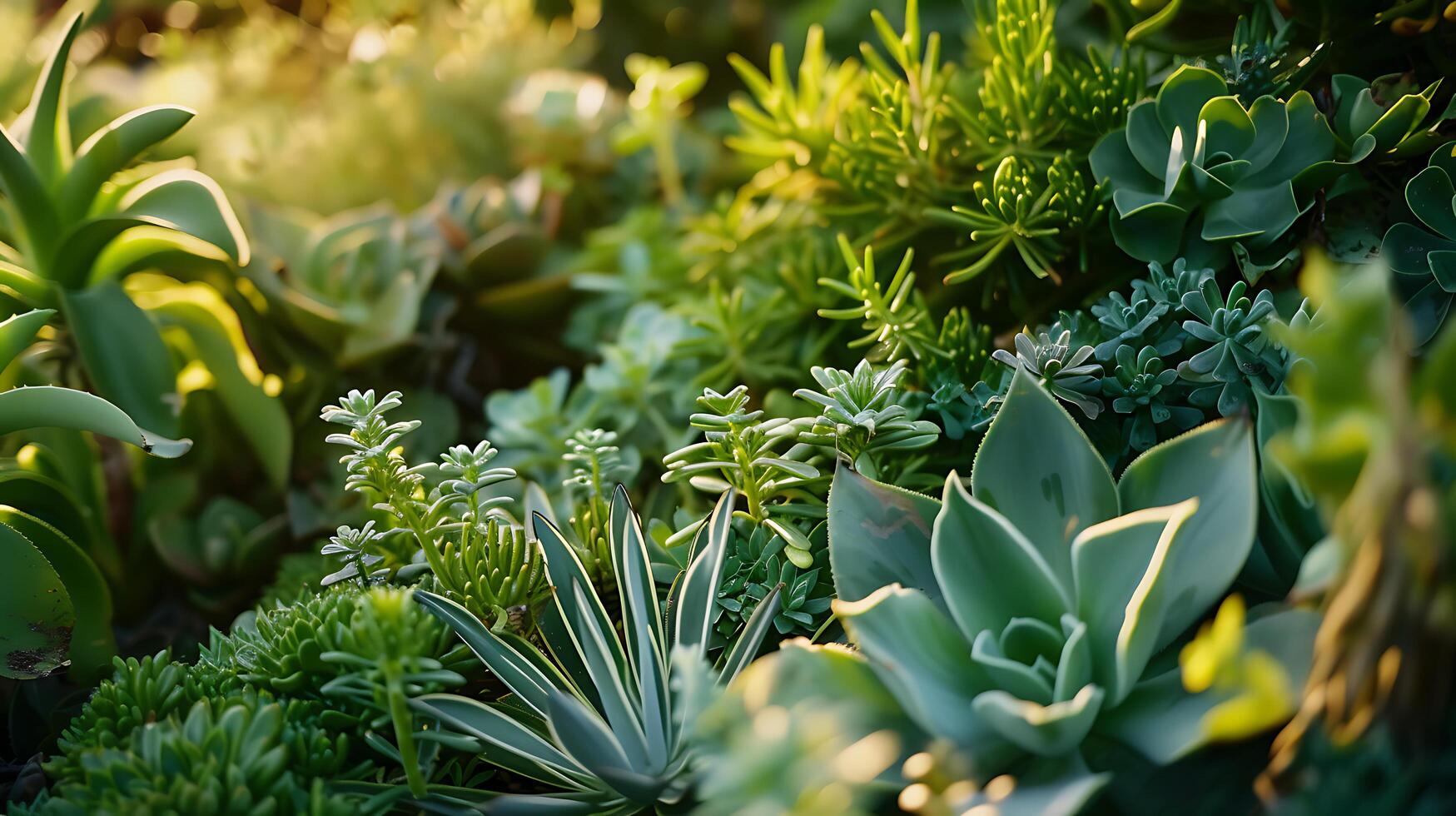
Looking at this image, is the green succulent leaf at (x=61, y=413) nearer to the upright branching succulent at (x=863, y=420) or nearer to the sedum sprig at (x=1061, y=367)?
the upright branching succulent at (x=863, y=420)

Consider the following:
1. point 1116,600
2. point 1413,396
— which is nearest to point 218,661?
point 1116,600

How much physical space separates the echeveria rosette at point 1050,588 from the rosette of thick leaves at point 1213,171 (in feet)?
0.70

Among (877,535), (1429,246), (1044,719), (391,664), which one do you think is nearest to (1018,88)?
(1429,246)

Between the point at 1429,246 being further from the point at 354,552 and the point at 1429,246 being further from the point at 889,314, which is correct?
the point at 354,552

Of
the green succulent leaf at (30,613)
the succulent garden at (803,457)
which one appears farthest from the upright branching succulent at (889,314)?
the green succulent leaf at (30,613)

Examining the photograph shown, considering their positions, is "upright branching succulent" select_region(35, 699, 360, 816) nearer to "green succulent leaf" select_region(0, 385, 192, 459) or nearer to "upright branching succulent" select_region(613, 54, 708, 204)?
"green succulent leaf" select_region(0, 385, 192, 459)

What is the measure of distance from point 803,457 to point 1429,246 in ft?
1.50

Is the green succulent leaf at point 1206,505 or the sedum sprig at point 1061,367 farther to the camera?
the sedum sprig at point 1061,367

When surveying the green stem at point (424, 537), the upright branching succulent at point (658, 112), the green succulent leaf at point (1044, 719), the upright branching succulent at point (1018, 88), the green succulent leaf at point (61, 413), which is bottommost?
the green succulent leaf at point (1044, 719)

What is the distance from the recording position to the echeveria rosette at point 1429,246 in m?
0.62

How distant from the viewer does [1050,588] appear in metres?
0.52

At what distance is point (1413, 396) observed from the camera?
368 millimetres

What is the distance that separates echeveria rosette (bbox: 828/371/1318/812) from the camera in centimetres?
47

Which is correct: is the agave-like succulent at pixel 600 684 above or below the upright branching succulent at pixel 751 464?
below
